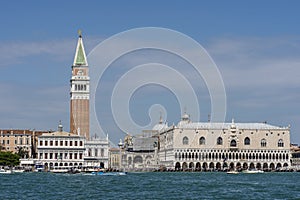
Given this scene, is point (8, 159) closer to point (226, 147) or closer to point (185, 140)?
point (185, 140)

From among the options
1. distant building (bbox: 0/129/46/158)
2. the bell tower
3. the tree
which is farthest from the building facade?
the tree

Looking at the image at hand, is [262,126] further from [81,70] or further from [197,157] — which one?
[81,70]

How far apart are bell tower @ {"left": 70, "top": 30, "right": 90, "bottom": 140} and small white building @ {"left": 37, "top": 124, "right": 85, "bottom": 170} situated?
3155mm

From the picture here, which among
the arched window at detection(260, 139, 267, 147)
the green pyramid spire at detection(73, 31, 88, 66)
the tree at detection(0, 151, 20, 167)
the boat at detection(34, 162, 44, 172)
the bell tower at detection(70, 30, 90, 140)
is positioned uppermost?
the green pyramid spire at detection(73, 31, 88, 66)

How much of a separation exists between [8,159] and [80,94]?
21.9 meters

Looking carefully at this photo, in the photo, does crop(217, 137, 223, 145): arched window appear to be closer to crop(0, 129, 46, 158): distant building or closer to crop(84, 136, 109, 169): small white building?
crop(84, 136, 109, 169): small white building

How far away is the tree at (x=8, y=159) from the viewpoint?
4697 inches

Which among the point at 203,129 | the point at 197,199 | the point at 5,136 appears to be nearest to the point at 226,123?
the point at 203,129

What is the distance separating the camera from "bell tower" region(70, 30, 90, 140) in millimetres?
133500

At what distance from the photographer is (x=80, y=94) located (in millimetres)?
136750

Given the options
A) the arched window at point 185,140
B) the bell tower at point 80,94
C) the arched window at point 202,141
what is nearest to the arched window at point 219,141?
the arched window at point 202,141

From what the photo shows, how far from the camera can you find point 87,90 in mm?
137125

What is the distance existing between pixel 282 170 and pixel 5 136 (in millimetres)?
Result: 47952

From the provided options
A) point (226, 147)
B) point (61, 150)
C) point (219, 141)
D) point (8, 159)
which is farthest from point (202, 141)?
point (8, 159)
